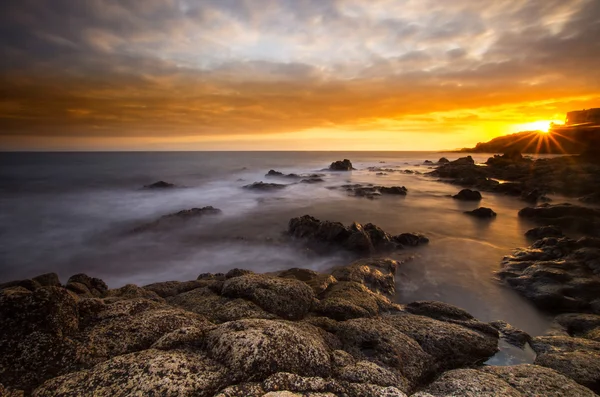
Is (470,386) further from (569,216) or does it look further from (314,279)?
(569,216)

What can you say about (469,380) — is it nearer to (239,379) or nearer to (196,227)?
(239,379)

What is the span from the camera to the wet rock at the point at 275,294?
5875 mm

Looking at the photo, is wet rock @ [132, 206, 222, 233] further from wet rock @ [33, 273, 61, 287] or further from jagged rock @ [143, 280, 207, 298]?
jagged rock @ [143, 280, 207, 298]

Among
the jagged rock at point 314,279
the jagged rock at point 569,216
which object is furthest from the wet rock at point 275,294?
the jagged rock at point 569,216

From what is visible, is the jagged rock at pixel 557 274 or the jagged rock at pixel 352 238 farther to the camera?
the jagged rock at pixel 352 238

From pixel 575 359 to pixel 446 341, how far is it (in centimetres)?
230

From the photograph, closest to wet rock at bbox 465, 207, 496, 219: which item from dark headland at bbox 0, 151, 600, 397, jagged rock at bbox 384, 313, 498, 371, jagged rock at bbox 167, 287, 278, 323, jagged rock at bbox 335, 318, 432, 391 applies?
dark headland at bbox 0, 151, 600, 397

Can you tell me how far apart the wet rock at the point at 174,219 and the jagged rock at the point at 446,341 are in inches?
803

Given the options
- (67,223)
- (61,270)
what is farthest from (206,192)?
(61,270)

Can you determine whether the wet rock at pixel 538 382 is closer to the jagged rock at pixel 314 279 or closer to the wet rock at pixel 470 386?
the wet rock at pixel 470 386

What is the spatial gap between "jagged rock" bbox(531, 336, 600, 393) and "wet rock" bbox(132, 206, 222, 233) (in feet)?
73.4

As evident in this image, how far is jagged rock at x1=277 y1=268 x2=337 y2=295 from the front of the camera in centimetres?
819

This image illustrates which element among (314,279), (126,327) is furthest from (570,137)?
(126,327)

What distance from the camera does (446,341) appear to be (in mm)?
5430
